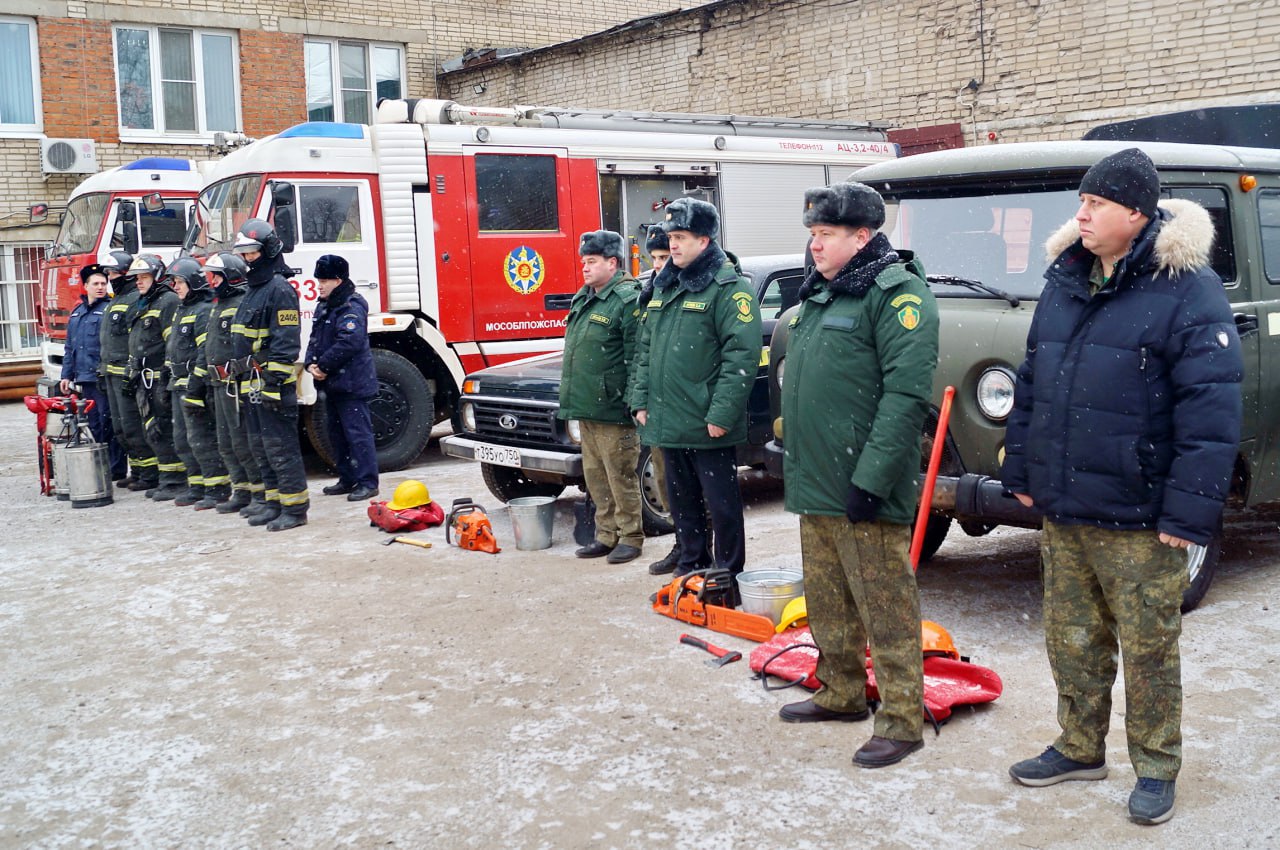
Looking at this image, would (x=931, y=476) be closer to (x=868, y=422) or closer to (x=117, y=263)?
(x=868, y=422)

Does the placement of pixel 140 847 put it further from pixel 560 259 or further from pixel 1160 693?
pixel 560 259

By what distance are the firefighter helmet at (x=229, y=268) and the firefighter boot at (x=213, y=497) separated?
1.74 meters

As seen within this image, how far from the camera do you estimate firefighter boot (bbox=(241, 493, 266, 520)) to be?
902 centimetres

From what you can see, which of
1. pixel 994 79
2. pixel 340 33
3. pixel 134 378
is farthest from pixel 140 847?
pixel 340 33

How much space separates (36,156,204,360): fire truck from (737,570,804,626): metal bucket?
10.7 meters

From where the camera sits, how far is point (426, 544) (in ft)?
25.6

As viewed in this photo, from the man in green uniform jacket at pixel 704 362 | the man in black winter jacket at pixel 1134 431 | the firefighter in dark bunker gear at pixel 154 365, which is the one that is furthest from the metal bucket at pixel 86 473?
the man in black winter jacket at pixel 1134 431

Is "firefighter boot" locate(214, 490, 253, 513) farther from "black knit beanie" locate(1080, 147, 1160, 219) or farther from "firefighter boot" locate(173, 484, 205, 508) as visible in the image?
"black knit beanie" locate(1080, 147, 1160, 219)

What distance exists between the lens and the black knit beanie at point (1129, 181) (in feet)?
11.5

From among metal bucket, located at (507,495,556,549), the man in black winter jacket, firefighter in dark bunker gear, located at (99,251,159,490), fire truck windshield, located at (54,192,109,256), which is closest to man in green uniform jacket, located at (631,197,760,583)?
metal bucket, located at (507,495,556,549)

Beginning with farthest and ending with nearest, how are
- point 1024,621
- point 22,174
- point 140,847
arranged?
point 22,174 < point 1024,621 < point 140,847

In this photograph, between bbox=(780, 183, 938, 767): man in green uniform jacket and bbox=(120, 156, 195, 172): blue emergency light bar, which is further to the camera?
bbox=(120, 156, 195, 172): blue emergency light bar

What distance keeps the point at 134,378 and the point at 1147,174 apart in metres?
8.91

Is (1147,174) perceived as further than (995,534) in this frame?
No
